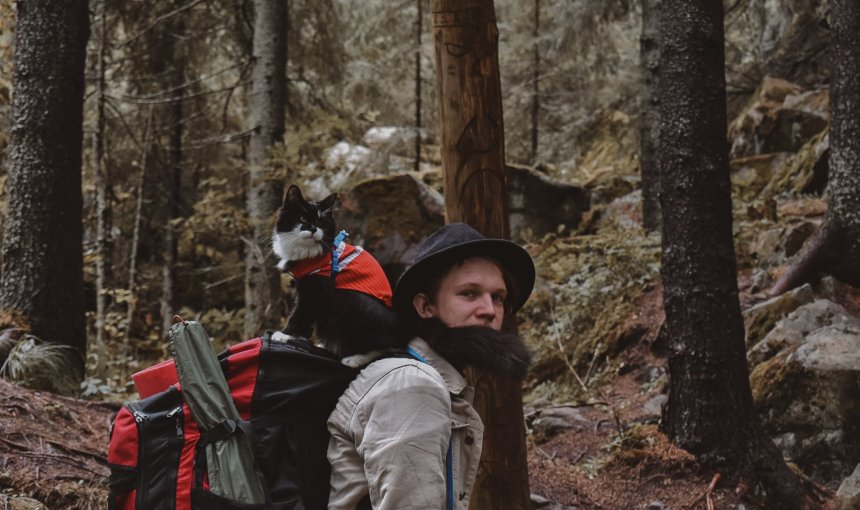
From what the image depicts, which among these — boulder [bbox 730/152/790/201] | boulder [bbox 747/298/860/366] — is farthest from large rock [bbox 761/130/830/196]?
boulder [bbox 747/298/860/366]

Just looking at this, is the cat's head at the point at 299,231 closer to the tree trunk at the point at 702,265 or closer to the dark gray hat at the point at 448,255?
the dark gray hat at the point at 448,255

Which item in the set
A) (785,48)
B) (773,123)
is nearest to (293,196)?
(773,123)

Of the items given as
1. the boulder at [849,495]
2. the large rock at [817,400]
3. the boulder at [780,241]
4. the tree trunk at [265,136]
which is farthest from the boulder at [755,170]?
the boulder at [849,495]

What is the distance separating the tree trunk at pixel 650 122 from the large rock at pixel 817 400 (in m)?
5.77

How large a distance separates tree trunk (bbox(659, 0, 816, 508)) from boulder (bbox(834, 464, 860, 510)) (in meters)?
0.30

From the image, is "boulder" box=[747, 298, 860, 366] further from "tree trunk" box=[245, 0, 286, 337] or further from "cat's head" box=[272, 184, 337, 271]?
"tree trunk" box=[245, 0, 286, 337]

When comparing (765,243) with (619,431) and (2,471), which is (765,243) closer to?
(619,431)

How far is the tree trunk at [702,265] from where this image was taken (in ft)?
17.5

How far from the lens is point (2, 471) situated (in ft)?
13.5

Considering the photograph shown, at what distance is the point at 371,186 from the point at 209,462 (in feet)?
32.0

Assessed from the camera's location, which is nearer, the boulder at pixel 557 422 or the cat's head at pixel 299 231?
the cat's head at pixel 299 231

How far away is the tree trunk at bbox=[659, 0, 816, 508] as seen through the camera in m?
5.34

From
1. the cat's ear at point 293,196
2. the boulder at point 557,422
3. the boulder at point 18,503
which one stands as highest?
the cat's ear at point 293,196

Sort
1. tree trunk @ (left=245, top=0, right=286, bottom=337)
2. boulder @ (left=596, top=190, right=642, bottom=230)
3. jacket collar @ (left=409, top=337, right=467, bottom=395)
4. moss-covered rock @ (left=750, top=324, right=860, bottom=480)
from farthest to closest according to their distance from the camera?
1. boulder @ (left=596, top=190, right=642, bottom=230)
2. tree trunk @ (left=245, top=0, right=286, bottom=337)
3. moss-covered rock @ (left=750, top=324, right=860, bottom=480)
4. jacket collar @ (left=409, top=337, right=467, bottom=395)
